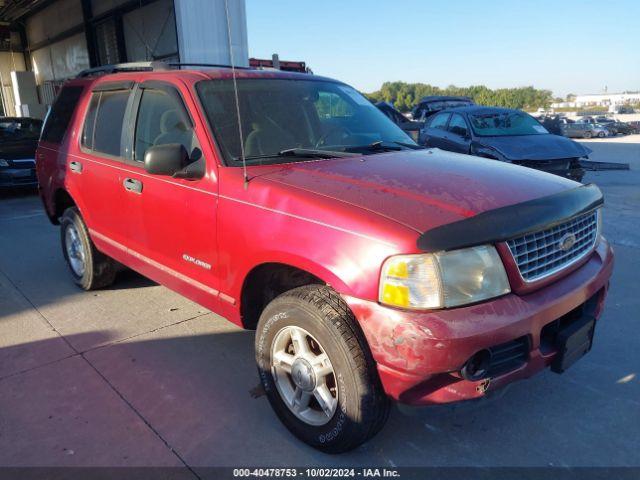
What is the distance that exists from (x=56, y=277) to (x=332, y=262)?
4.03 metres

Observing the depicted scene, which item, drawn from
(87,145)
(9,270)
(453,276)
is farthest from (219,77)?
(9,270)

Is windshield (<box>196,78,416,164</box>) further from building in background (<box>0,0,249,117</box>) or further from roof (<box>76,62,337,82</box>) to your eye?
building in background (<box>0,0,249,117</box>)

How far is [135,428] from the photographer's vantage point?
2719mm

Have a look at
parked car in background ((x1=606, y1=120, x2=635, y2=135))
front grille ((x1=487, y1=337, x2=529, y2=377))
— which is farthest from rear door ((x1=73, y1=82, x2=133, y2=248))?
parked car in background ((x1=606, y1=120, x2=635, y2=135))

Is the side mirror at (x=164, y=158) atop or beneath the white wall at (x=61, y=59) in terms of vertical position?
beneath

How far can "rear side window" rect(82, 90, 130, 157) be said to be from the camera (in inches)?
148

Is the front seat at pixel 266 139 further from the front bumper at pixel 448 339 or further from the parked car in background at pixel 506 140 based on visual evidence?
the parked car in background at pixel 506 140

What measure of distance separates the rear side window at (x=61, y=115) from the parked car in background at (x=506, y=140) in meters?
6.26

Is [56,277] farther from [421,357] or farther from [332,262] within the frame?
[421,357]

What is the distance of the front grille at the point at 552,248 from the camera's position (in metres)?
2.22

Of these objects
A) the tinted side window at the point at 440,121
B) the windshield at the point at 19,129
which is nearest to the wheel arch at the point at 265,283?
the tinted side window at the point at 440,121

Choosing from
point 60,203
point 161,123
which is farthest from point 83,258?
point 161,123

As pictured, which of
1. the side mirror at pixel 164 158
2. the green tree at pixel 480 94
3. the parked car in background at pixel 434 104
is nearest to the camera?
the side mirror at pixel 164 158

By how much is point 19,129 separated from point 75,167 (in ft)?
28.3
